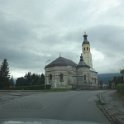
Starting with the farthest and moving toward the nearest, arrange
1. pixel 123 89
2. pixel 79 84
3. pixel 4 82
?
pixel 79 84 → pixel 4 82 → pixel 123 89

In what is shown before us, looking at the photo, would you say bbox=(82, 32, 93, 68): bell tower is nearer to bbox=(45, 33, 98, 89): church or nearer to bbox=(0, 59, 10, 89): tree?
bbox=(45, 33, 98, 89): church

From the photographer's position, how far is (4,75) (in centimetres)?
11131

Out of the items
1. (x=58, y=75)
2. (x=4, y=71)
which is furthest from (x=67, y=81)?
(x=4, y=71)

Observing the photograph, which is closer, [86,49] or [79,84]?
[79,84]

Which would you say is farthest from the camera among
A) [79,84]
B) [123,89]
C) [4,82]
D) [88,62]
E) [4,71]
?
[88,62]

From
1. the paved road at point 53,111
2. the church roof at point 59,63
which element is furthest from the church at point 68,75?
the paved road at point 53,111

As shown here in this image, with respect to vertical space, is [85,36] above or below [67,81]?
above

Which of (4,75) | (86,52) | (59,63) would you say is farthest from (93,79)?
(4,75)

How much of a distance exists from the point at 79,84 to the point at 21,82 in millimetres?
31790

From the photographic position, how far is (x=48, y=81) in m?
121

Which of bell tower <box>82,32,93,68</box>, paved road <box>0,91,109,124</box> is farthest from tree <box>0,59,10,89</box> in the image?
paved road <box>0,91,109,124</box>

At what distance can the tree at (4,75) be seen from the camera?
99756 mm

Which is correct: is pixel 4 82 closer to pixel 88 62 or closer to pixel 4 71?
pixel 4 71

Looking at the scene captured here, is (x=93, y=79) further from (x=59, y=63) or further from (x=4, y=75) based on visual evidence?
(x=4, y=75)
